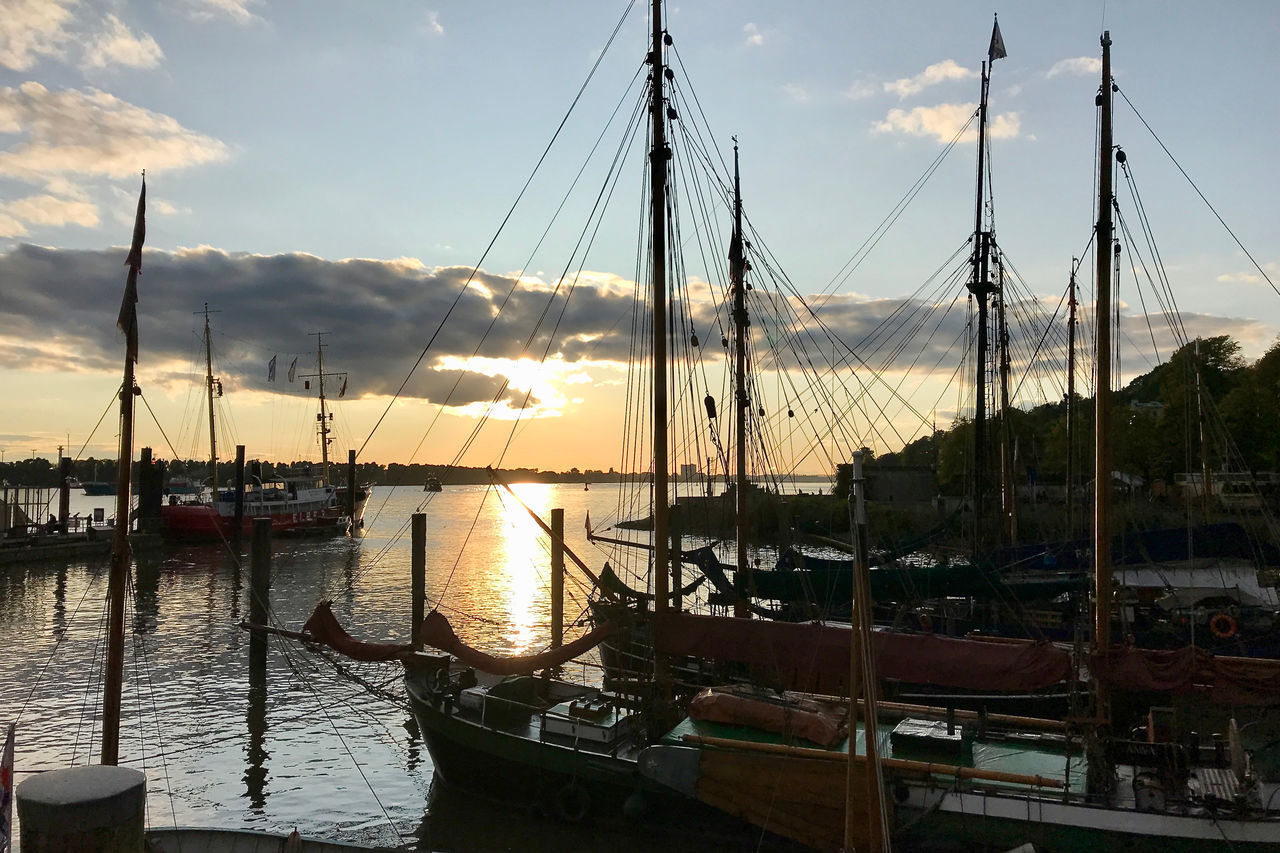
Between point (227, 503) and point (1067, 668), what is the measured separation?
270ft

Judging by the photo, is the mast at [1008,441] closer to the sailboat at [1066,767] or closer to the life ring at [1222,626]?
the life ring at [1222,626]

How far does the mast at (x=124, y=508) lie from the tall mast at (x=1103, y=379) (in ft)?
54.4

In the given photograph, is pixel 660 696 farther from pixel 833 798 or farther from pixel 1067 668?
pixel 1067 668

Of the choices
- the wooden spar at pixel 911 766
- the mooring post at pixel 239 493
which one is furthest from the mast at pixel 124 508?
the mooring post at pixel 239 493

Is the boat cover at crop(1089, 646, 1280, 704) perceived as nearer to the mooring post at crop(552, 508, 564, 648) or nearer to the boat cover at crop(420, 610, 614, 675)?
the boat cover at crop(420, 610, 614, 675)

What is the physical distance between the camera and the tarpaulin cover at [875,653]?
16.4 meters

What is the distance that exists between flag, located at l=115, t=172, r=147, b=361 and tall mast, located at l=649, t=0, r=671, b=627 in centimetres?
962

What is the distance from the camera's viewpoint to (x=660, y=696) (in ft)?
58.9

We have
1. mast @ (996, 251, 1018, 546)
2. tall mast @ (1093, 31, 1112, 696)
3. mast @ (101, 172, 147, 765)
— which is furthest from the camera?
mast @ (996, 251, 1018, 546)

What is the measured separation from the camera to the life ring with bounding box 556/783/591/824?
16453mm

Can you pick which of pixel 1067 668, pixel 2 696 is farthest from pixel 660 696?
pixel 2 696

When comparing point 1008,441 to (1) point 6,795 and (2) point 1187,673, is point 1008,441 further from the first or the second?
(1) point 6,795

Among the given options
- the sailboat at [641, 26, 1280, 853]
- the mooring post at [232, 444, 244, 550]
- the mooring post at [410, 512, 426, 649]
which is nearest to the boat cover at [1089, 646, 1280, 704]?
the sailboat at [641, 26, 1280, 853]

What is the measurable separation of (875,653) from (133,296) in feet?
45.9
